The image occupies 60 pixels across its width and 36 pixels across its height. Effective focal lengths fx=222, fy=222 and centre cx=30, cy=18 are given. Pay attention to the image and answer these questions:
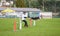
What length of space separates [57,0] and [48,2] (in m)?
3.96

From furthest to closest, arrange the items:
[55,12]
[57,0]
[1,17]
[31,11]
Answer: [57,0]
[55,12]
[31,11]
[1,17]

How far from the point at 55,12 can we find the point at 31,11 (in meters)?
23.9

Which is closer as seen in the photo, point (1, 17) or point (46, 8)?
point (1, 17)

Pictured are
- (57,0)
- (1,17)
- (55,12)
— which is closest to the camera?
(1,17)

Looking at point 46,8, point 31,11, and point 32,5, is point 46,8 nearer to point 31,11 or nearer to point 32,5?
point 32,5

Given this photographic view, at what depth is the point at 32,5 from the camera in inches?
3386

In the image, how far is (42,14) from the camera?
59.7 m

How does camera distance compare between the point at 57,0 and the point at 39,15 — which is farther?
the point at 57,0

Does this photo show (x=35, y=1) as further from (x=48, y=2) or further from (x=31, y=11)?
(x=31, y=11)

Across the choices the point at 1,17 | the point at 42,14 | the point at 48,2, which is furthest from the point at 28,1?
the point at 1,17

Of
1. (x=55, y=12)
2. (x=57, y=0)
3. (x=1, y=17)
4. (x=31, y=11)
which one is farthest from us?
(x=57, y=0)

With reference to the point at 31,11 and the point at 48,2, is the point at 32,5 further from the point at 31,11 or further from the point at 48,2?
the point at 31,11

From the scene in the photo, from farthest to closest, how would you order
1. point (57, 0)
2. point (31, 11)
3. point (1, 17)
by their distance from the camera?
point (57, 0), point (31, 11), point (1, 17)

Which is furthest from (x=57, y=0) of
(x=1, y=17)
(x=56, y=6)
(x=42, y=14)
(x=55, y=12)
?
(x=1, y=17)
